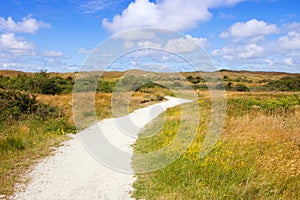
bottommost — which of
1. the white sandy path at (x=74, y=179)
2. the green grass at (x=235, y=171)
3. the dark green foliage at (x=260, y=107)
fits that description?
the white sandy path at (x=74, y=179)

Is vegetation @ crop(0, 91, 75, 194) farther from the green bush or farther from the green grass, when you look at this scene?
the green bush

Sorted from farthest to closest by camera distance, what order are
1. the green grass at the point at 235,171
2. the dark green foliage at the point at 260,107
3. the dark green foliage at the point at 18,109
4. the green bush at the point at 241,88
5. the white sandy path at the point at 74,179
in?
the green bush at the point at 241,88 → the dark green foliage at the point at 260,107 → the dark green foliage at the point at 18,109 → the white sandy path at the point at 74,179 → the green grass at the point at 235,171

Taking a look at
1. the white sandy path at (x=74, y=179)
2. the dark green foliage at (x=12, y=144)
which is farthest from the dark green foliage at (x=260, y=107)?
the dark green foliage at (x=12, y=144)

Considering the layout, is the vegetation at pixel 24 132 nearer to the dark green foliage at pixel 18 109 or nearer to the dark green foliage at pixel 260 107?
the dark green foliage at pixel 18 109

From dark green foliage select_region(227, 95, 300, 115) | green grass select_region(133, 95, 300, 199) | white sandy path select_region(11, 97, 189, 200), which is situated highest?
dark green foliage select_region(227, 95, 300, 115)

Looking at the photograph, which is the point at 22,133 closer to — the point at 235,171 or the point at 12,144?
the point at 12,144

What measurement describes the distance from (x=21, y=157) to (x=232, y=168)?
6101mm

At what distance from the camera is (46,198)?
527 cm

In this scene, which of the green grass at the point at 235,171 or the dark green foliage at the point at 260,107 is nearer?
the green grass at the point at 235,171

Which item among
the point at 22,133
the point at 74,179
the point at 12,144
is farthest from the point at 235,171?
the point at 22,133

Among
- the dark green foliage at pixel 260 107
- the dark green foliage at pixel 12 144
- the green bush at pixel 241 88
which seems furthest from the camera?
the green bush at pixel 241 88

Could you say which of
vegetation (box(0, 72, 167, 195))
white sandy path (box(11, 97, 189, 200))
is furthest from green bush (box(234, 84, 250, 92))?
white sandy path (box(11, 97, 189, 200))

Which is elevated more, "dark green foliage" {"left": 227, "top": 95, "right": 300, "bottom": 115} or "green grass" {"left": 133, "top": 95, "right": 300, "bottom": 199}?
"dark green foliage" {"left": 227, "top": 95, "right": 300, "bottom": 115}

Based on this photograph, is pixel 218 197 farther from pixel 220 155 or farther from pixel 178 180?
pixel 220 155
